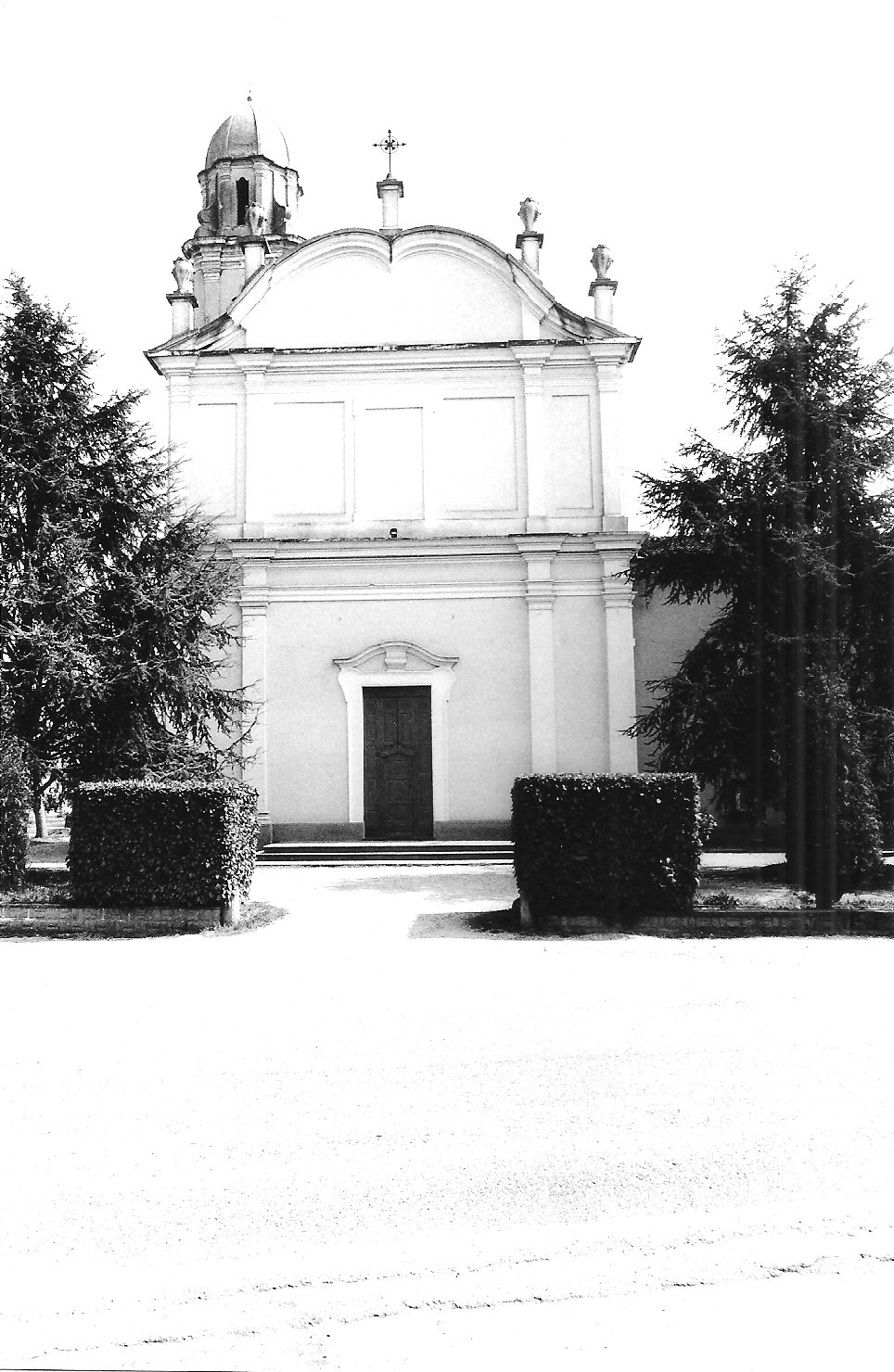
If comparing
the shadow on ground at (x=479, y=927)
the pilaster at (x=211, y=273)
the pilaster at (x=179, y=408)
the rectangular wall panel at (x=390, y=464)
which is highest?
the pilaster at (x=211, y=273)

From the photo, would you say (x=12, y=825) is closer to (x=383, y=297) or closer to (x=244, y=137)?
(x=383, y=297)

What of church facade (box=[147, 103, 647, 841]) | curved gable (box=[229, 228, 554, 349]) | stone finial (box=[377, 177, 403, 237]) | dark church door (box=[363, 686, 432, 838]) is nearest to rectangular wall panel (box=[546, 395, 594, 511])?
church facade (box=[147, 103, 647, 841])

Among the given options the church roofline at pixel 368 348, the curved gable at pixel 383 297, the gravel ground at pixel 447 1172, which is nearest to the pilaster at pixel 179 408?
the church roofline at pixel 368 348

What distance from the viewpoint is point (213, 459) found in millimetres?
18812

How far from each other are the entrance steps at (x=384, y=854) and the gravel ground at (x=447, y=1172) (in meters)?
8.71

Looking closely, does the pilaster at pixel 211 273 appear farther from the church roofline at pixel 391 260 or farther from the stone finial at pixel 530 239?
the stone finial at pixel 530 239

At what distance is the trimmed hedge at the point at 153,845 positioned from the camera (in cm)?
1038

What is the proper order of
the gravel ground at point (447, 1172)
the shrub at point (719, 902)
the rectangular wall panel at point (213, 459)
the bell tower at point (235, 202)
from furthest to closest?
1. the bell tower at point (235, 202)
2. the rectangular wall panel at point (213, 459)
3. the shrub at point (719, 902)
4. the gravel ground at point (447, 1172)

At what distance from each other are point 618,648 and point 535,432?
4.09 m

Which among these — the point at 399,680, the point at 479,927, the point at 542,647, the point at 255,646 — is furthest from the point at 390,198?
the point at 479,927

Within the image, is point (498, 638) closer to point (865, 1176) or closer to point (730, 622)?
point (730, 622)

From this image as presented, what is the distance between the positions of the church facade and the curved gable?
4 centimetres

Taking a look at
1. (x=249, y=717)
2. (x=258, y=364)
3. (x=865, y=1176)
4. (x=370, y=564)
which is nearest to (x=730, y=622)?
(x=370, y=564)

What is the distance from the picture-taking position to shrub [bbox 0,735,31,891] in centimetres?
1118
